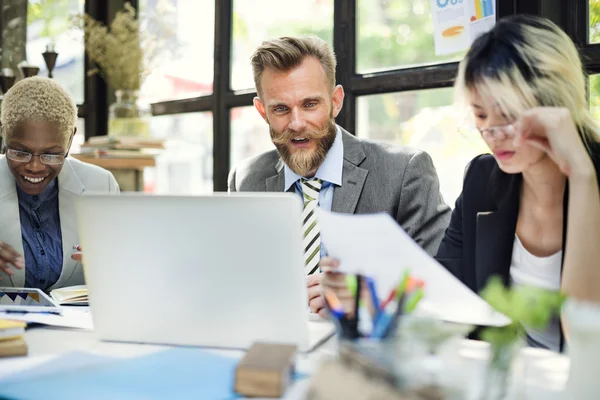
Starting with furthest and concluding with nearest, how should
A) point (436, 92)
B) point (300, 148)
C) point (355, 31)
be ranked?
point (355, 31), point (436, 92), point (300, 148)

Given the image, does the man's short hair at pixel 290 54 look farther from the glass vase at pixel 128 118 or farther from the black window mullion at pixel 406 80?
the glass vase at pixel 128 118

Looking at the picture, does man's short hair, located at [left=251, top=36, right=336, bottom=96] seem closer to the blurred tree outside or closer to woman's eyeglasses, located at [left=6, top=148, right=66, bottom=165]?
woman's eyeglasses, located at [left=6, top=148, right=66, bottom=165]

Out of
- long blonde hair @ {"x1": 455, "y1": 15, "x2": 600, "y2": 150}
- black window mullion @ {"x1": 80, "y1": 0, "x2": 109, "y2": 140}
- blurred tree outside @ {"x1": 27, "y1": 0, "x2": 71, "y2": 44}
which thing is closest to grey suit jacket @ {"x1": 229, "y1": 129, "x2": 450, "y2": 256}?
long blonde hair @ {"x1": 455, "y1": 15, "x2": 600, "y2": 150}

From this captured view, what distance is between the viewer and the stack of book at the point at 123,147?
3.14 m

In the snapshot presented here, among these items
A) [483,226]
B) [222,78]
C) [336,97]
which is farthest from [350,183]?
[222,78]

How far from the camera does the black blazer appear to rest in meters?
1.50

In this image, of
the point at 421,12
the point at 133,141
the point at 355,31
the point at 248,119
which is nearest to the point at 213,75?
the point at 248,119

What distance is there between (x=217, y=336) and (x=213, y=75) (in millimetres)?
2276

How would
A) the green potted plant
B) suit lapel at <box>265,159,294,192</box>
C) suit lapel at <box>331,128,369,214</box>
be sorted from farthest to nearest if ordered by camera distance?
suit lapel at <box>265,159,294,192</box>, suit lapel at <box>331,128,369,214</box>, the green potted plant

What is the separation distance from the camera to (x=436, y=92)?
2.38m

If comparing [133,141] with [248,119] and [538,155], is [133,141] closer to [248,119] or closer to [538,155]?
[248,119]

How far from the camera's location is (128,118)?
10.8 ft

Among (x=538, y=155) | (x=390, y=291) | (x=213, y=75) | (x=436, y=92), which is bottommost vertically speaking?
(x=390, y=291)

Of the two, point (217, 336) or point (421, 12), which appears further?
point (421, 12)
